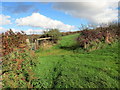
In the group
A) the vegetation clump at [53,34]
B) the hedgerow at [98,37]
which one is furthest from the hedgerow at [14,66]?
the vegetation clump at [53,34]

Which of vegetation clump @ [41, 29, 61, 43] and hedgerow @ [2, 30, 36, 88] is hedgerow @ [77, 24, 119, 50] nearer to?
hedgerow @ [2, 30, 36, 88]

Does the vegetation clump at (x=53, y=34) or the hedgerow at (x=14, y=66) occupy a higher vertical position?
the vegetation clump at (x=53, y=34)

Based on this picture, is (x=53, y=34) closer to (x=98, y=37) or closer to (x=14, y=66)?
(x=98, y=37)

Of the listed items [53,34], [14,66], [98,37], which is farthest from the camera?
[53,34]

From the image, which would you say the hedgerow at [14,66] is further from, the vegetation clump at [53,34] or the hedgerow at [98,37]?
the vegetation clump at [53,34]

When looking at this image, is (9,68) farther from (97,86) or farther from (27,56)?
(97,86)

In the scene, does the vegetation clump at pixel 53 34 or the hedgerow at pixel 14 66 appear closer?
the hedgerow at pixel 14 66

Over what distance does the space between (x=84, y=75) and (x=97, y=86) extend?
32.7 inches

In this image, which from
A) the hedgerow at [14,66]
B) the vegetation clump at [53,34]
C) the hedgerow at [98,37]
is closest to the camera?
the hedgerow at [14,66]

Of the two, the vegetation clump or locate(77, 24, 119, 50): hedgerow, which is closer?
locate(77, 24, 119, 50): hedgerow

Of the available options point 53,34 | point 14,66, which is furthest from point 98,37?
point 14,66

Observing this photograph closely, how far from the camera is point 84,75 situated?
160 inches

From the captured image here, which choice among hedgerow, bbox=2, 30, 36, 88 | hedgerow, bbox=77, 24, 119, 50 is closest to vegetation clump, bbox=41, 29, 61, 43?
hedgerow, bbox=77, 24, 119, 50

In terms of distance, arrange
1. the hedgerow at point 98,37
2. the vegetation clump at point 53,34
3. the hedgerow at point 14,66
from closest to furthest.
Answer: the hedgerow at point 14,66, the hedgerow at point 98,37, the vegetation clump at point 53,34
